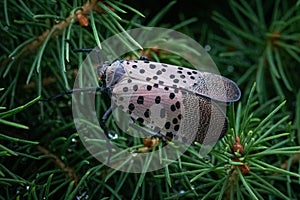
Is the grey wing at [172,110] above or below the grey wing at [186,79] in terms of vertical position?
below

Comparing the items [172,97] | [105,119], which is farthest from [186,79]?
[105,119]

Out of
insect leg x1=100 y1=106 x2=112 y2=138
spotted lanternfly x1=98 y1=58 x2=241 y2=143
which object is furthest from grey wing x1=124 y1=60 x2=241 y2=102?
insect leg x1=100 y1=106 x2=112 y2=138

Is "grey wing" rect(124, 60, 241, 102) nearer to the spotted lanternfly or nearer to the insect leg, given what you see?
the spotted lanternfly

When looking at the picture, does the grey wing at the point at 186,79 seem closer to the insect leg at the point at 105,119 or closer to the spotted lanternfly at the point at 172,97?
the spotted lanternfly at the point at 172,97

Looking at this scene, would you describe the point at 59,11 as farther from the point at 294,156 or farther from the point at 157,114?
the point at 294,156

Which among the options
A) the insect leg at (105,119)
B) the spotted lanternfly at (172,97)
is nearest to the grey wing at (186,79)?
the spotted lanternfly at (172,97)

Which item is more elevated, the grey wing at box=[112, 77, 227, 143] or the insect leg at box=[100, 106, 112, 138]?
the grey wing at box=[112, 77, 227, 143]
